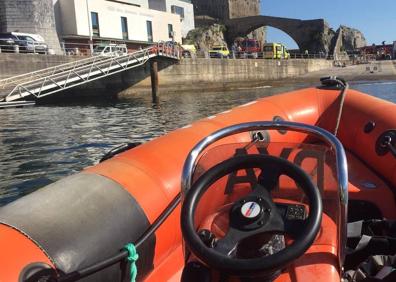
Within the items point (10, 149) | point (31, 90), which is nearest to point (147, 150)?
point (10, 149)

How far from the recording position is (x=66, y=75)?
2184 centimetres

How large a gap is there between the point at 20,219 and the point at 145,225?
729 mm

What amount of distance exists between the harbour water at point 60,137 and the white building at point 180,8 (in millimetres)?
28748

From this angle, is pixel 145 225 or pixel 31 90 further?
pixel 31 90

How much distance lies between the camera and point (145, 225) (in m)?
2.72

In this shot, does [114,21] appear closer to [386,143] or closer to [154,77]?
[154,77]

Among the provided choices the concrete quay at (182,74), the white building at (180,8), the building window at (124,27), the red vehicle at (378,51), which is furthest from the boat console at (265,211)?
the red vehicle at (378,51)

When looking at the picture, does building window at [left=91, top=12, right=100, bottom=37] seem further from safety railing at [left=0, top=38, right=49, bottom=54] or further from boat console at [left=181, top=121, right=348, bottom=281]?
boat console at [left=181, top=121, right=348, bottom=281]

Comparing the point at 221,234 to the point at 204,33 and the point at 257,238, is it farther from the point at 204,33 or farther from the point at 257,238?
the point at 204,33

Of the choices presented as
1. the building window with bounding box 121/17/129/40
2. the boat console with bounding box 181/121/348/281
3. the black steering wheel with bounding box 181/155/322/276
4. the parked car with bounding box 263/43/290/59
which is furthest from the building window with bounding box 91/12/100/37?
the black steering wheel with bounding box 181/155/322/276

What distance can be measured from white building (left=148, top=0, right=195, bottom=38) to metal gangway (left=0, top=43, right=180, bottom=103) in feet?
64.2

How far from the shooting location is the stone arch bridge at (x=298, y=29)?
5762cm

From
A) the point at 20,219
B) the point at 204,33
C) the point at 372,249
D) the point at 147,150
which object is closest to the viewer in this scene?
the point at 20,219

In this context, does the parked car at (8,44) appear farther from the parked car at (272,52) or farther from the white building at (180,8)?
the parked car at (272,52)
